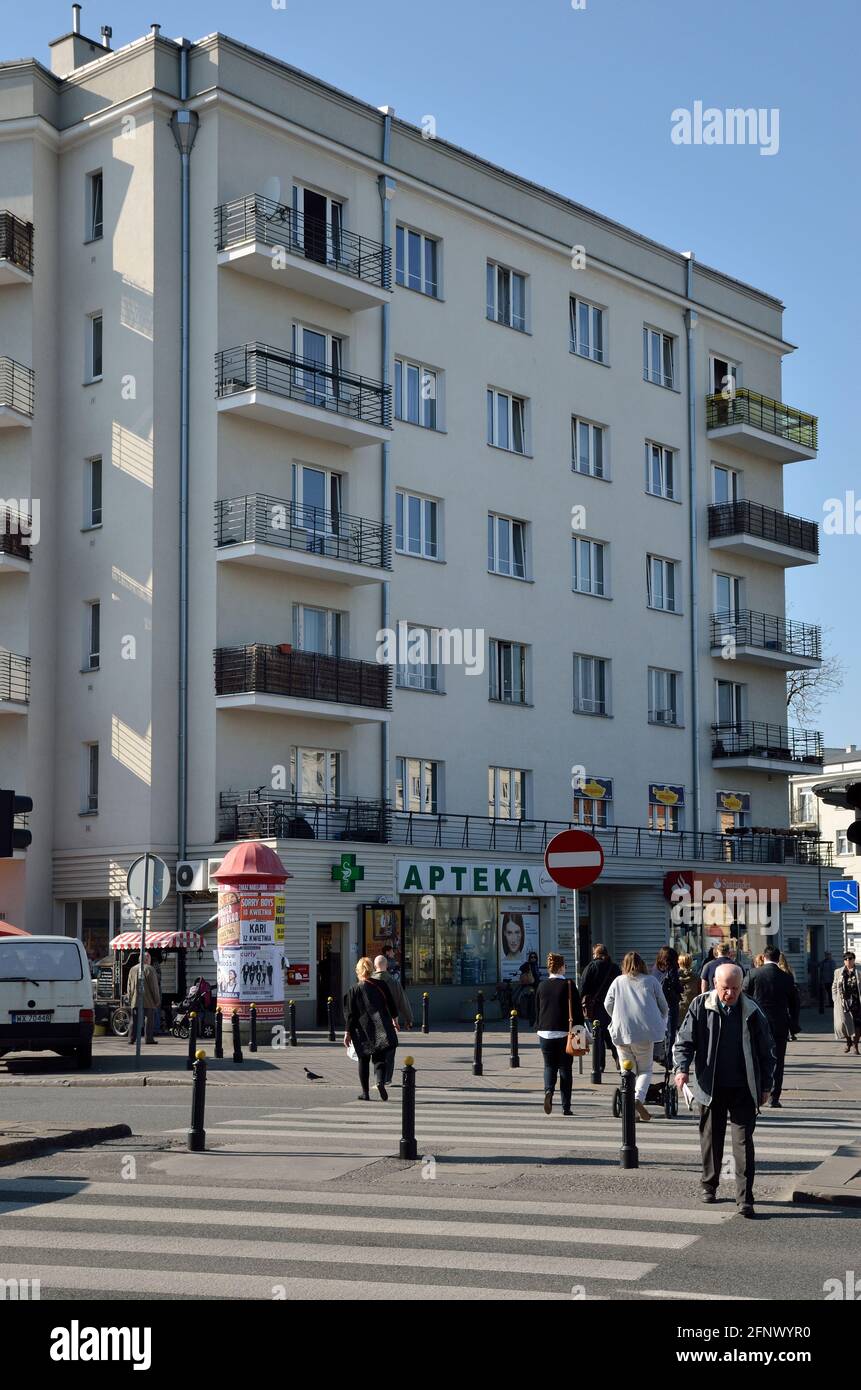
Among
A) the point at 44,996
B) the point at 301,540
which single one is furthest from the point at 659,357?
the point at 44,996

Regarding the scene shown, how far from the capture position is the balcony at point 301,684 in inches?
1342

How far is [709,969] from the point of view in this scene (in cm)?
1975

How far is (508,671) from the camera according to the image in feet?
137

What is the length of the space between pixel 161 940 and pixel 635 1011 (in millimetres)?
17374

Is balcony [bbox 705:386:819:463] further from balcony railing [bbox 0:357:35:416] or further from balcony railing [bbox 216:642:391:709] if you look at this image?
balcony railing [bbox 0:357:35:416]

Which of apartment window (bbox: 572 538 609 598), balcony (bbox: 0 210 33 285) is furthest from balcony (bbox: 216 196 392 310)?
apartment window (bbox: 572 538 609 598)

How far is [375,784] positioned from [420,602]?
15.2ft

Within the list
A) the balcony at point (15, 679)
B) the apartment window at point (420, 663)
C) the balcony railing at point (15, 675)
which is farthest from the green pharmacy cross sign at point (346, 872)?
the balcony railing at point (15, 675)

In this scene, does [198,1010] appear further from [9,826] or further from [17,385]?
[17,385]

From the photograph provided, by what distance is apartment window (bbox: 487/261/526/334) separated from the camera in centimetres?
4238

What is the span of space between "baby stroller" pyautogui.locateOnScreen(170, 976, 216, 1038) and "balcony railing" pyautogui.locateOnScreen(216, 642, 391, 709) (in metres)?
6.97
